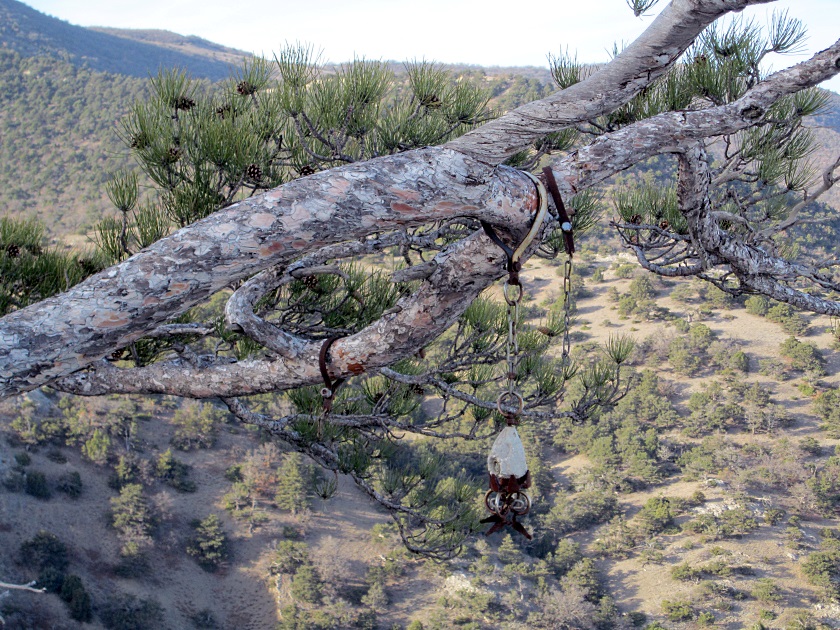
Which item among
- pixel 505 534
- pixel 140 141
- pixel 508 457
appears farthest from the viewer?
pixel 505 534

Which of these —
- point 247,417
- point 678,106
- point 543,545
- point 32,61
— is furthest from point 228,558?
point 32,61

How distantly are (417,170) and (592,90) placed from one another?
483mm

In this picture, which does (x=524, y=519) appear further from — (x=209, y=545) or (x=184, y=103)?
(x=184, y=103)

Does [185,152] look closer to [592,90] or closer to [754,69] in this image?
[592,90]

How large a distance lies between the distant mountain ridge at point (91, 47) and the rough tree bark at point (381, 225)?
30984 mm

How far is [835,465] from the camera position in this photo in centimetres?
1384

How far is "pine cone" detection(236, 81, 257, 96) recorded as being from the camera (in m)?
2.25

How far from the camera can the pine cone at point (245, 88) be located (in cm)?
225

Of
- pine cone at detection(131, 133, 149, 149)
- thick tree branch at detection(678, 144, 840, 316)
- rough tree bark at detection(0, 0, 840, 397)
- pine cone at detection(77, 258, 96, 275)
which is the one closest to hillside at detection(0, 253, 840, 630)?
thick tree branch at detection(678, 144, 840, 316)

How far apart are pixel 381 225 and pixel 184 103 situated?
1413mm

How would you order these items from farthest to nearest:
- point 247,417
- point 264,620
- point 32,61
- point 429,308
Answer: point 32,61 → point 264,620 → point 247,417 → point 429,308

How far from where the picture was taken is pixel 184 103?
6.68 ft

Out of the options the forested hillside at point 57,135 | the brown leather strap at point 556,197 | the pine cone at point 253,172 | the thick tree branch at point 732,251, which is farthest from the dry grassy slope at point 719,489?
the forested hillside at point 57,135

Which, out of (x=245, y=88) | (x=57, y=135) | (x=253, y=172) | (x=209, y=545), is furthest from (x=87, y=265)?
(x=57, y=135)
